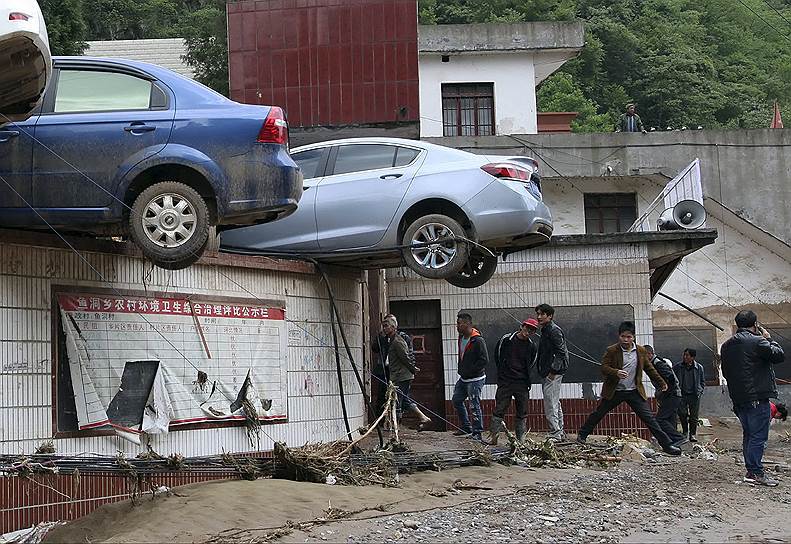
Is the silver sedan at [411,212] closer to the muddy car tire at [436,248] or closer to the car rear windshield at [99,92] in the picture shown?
the muddy car tire at [436,248]

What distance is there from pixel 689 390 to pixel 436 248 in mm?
7007

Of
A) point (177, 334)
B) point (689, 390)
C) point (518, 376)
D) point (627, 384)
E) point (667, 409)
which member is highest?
point (177, 334)

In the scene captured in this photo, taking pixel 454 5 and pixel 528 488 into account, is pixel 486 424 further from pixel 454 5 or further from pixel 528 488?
pixel 454 5

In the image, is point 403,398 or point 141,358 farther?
point 403,398

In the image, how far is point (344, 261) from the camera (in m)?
13.0

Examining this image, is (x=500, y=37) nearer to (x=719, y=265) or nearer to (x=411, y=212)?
(x=719, y=265)

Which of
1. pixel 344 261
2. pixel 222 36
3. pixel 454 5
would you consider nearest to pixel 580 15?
pixel 454 5

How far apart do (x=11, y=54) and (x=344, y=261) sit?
5612mm

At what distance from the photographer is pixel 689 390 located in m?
17.5

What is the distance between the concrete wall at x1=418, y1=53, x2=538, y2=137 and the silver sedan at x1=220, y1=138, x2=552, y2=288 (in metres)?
17.4

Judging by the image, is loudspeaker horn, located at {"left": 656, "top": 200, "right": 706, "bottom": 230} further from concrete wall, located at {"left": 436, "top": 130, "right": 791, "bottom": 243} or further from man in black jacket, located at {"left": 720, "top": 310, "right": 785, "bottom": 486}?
concrete wall, located at {"left": 436, "top": 130, "right": 791, "bottom": 243}

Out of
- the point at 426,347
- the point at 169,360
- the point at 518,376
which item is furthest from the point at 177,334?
the point at 426,347

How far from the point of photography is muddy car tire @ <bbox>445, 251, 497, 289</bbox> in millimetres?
Answer: 12781

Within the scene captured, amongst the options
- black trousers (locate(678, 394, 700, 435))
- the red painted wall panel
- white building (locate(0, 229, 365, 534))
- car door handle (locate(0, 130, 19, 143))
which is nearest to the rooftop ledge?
the red painted wall panel
